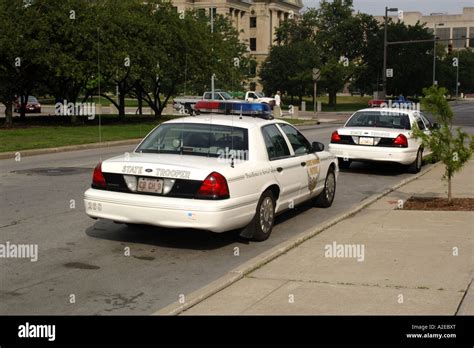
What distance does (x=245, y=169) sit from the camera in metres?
7.86

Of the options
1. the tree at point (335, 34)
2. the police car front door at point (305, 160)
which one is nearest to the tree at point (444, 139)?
the police car front door at point (305, 160)

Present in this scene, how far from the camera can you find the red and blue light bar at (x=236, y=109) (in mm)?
9750

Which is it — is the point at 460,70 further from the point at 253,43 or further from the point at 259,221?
the point at 259,221

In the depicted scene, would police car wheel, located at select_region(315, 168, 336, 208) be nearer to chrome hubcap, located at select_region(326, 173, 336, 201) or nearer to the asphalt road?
chrome hubcap, located at select_region(326, 173, 336, 201)

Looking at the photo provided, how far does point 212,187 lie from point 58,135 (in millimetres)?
18371

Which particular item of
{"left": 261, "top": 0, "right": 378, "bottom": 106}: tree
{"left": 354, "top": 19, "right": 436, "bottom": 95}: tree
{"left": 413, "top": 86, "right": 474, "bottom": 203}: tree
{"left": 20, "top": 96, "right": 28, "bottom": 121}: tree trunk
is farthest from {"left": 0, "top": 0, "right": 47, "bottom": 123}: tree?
{"left": 354, "top": 19, "right": 436, "bottom": 95}: tree

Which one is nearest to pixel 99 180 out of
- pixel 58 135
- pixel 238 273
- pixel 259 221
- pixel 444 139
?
pixel 259 221

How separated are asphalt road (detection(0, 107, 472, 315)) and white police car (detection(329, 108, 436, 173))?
3.23 meters

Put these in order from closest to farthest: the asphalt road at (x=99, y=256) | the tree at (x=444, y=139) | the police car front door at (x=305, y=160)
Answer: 1. the asphalt road at (x=99, y=256)
2. the police car front door at (x=305, y=160)
3. the tree at (x=444, y=139)

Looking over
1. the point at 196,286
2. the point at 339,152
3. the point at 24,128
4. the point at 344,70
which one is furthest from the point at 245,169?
the point at 344,70

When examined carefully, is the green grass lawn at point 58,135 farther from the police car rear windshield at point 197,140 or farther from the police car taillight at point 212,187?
the police car taillight at point 212,187

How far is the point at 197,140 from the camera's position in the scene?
27.5 feet

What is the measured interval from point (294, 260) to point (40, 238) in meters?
3.23
